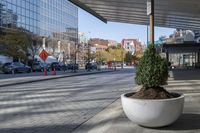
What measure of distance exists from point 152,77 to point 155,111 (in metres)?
1.16

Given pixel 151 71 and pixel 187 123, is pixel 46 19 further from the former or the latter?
pixel 187 123

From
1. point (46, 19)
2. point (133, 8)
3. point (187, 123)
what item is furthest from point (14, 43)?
point (187, 123)

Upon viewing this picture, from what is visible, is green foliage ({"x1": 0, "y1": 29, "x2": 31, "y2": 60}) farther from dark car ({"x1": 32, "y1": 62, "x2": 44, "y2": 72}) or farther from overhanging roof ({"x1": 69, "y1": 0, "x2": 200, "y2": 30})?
overhanging roof ({"x1": 69, "y1": 0, "x2": 200, "y2": 30})

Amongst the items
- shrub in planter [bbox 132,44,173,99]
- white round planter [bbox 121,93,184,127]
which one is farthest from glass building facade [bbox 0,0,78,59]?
white round planter [bbox 121,93,184,127]

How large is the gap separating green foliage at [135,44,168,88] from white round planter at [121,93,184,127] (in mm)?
818

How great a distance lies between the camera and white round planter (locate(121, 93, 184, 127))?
864 cm

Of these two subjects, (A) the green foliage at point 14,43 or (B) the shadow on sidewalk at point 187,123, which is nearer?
(B) the shadow on sidewalk at point 187,123

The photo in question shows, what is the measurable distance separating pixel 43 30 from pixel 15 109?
83278mm

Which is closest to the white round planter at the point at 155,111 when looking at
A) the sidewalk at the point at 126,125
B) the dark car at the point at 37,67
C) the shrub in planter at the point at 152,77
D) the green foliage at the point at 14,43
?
the sidewalk at the point at 126,125

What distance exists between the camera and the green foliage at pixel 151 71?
955 cm

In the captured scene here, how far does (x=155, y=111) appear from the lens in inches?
340

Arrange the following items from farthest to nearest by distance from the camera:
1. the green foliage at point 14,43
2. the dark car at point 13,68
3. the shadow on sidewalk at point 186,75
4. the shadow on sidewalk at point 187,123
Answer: the green foliage at point 14,43
the dark car at point 13,68
the shadow on sidewalk at point 186,75
the shadow on sidewalk at point 187,123

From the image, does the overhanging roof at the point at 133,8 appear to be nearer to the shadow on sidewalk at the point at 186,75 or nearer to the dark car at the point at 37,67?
the shadow on sidewalk at the point at 186,75

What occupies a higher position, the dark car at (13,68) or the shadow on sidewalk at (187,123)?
the dark car at (13,68)
